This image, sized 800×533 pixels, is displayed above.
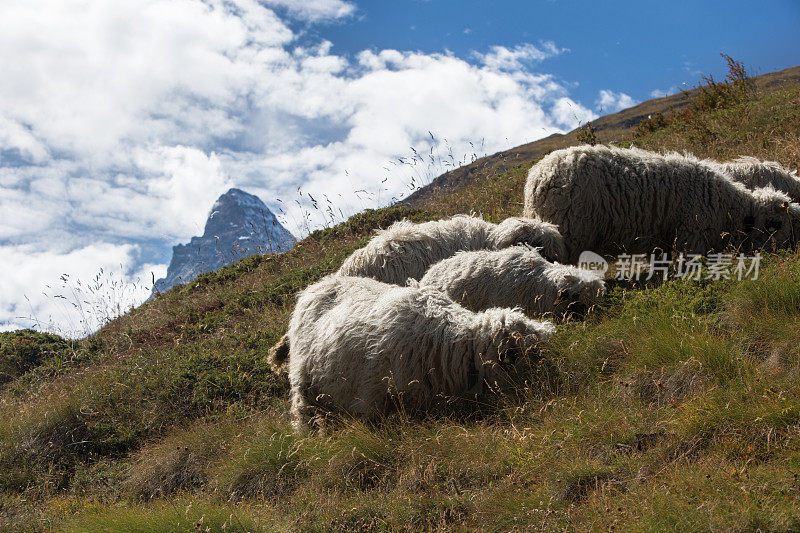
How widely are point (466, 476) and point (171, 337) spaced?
24.7ft

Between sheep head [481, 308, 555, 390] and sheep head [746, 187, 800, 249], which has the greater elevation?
sheep head [746, 187, 800, 249]

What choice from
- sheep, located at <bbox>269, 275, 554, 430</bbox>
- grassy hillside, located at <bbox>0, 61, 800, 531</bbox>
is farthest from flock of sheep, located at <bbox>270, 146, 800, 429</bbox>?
grassy hillside, located at <bbox>0, 61, 800, 531</bbox>

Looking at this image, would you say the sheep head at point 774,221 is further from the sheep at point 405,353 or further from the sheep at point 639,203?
the sheep at point 405,353

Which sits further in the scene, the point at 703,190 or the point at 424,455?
the point at 703,190

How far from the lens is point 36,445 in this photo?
677 cm

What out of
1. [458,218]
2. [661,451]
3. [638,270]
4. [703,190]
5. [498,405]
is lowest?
[661,451]

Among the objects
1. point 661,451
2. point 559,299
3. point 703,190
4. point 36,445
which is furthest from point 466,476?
point 703,190

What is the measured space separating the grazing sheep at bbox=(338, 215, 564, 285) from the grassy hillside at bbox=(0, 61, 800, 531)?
1.80 m

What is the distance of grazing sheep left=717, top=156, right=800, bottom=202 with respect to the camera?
942 centimetres

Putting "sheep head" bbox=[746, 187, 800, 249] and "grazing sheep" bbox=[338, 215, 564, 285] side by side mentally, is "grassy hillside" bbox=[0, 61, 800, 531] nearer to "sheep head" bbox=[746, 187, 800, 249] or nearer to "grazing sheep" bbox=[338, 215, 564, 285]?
"sheep head" bbox=[746, 187, 800, 249]

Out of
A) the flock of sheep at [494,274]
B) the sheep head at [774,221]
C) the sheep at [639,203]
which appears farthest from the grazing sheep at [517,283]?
the sheep head at [774,221]

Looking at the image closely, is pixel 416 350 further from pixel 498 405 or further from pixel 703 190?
pixel 703 190

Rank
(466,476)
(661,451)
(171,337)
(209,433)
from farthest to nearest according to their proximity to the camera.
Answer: (171,337) → (209,433) → (466,476) → (661,451)

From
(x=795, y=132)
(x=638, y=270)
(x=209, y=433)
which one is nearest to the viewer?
(x=209, y=433)
